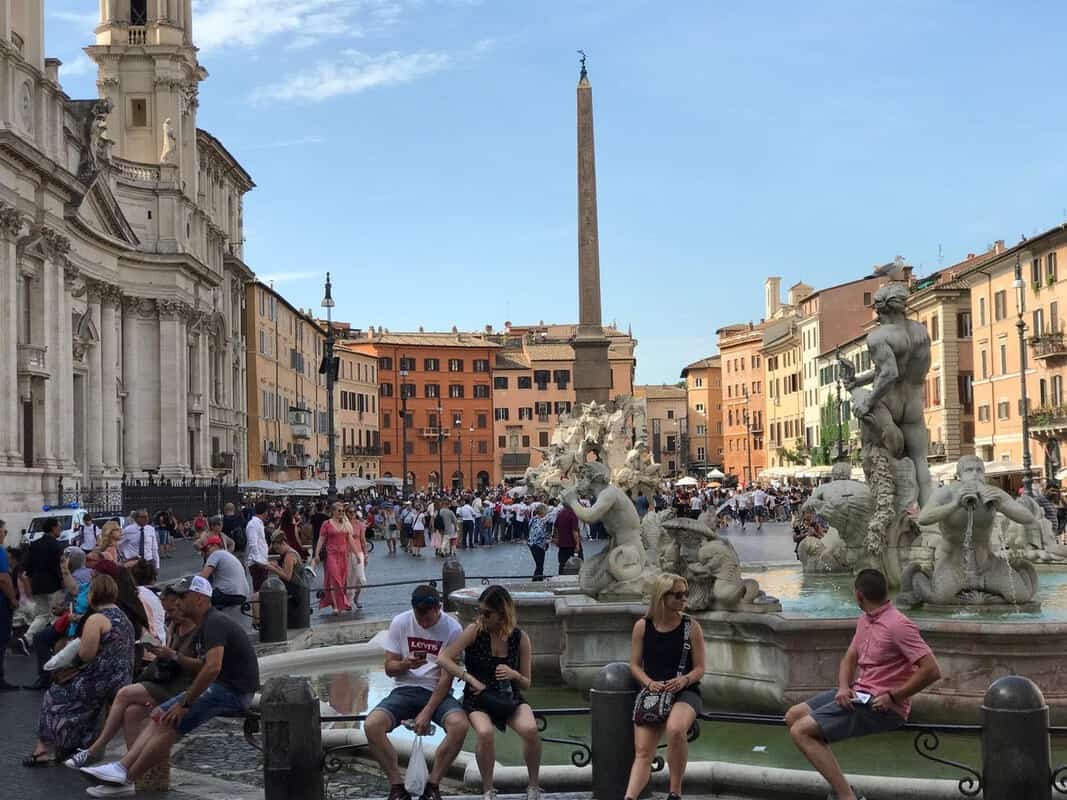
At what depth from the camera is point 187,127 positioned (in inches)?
2203

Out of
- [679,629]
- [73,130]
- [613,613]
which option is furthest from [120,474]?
[679,629]

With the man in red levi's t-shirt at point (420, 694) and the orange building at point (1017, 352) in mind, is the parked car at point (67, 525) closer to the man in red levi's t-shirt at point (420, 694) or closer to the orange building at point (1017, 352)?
the man in red levi's t-shirt at point (420, 694)

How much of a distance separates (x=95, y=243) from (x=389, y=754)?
42.0 meters

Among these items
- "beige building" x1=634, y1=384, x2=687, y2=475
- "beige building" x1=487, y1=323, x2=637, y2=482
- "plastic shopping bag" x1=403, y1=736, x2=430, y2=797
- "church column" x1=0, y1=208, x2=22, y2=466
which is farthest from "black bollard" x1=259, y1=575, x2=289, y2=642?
"beige building" x1=634, y1=384, x2=687, y2=475

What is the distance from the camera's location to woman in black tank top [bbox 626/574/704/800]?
6.65 meters

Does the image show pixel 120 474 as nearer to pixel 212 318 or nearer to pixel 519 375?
pixel 212 318

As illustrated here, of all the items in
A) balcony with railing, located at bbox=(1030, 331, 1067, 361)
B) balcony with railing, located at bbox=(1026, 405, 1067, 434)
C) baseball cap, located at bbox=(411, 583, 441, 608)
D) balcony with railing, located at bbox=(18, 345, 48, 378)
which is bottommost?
baseball cap, located at bbox=(411, 583, 441, 608)

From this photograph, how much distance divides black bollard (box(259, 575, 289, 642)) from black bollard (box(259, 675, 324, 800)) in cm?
711

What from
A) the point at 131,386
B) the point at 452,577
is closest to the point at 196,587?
the point at 452,577

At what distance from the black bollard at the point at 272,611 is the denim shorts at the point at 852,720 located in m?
8.45

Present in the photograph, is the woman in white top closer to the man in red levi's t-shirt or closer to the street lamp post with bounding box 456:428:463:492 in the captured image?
the man in red levi's t-shirt

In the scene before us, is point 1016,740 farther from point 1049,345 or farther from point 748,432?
point 748,432

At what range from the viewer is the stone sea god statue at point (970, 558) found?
948cm

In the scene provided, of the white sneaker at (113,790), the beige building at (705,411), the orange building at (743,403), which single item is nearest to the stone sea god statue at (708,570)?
the white sneaker at (113,790)
